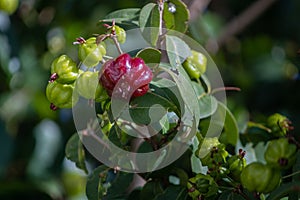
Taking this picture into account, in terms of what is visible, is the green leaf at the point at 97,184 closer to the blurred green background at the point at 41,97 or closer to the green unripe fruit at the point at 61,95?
the green unripe fruit at the point at 61,95

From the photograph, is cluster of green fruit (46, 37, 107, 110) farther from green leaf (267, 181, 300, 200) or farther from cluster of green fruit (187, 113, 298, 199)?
green leaf (267, 181, 300, 200)

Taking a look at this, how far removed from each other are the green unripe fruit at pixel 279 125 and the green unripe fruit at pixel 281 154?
0.74 feet

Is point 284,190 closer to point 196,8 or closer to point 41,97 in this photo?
point 196,8

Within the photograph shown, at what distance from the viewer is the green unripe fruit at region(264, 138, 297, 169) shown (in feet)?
3.92

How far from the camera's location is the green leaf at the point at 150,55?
134 cm

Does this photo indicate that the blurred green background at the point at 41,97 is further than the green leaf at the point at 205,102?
Yes

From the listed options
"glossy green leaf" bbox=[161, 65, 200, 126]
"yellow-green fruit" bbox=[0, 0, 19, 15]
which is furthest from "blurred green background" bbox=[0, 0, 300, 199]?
"glossy green leaf" bbox=[161, 65, 200, 126]

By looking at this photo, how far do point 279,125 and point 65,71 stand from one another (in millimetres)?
451

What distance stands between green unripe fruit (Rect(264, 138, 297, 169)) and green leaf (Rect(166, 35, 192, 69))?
0.84ft

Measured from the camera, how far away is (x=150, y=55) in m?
1.35

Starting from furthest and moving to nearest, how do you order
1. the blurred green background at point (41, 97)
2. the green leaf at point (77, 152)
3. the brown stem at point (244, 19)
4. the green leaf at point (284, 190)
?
the brown stem at point (244, 19) → the blurred green background at point (41, 97) → the green leaf at point (77, 152) → the green leaf at point (284, 190)

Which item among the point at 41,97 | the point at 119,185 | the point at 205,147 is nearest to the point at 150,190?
the point at 119,185

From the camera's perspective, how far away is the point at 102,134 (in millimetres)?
1502

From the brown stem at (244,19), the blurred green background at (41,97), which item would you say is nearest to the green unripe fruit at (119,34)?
the blurred green background at (41,97)
